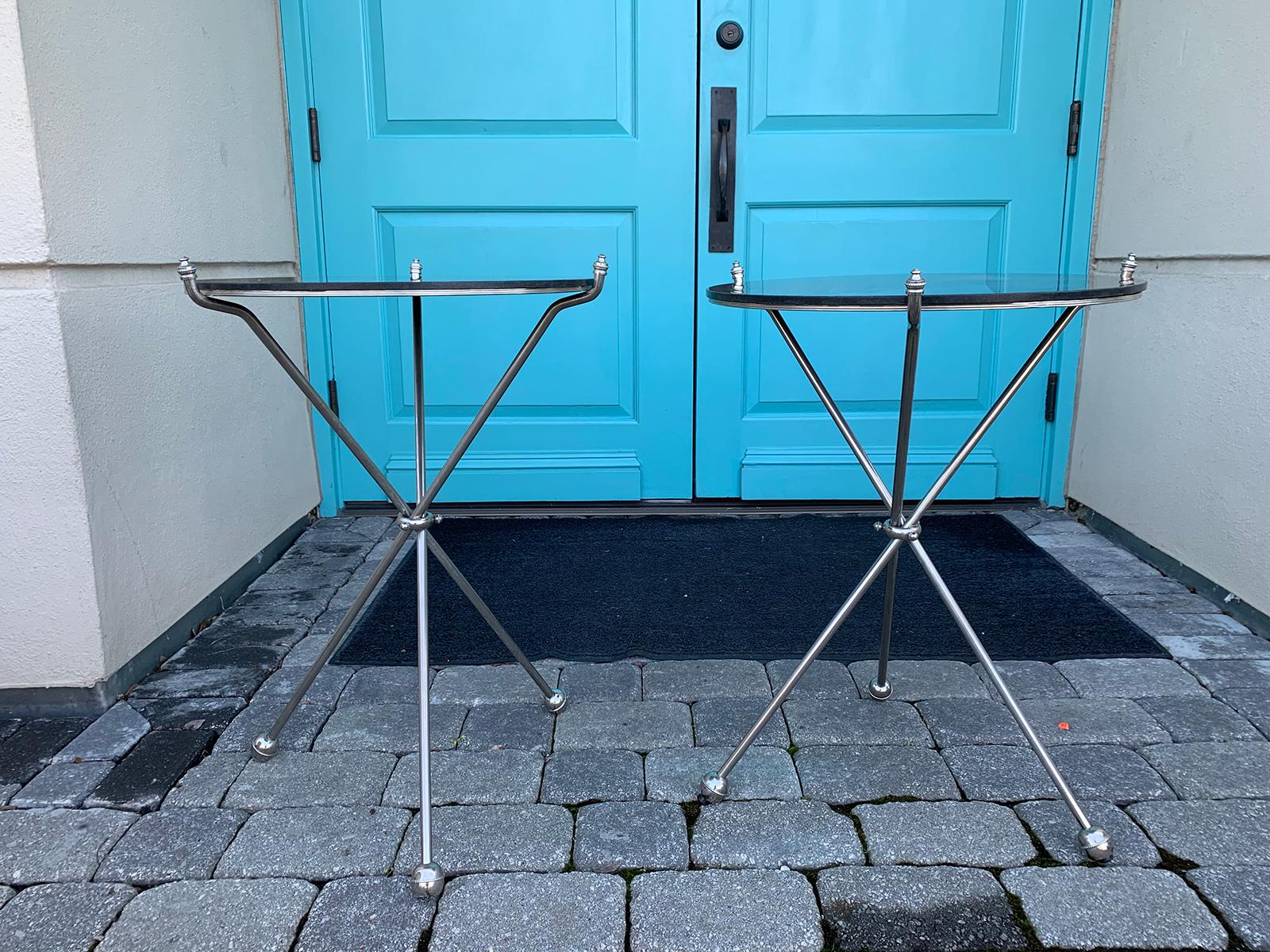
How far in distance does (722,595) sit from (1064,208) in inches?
67.6

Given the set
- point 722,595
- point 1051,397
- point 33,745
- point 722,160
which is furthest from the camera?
point 1051,397

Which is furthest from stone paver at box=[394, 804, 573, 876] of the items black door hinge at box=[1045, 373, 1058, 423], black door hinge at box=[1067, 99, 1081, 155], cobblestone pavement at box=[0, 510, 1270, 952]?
black door hinge at box=[1067, 99, 1081, 155]

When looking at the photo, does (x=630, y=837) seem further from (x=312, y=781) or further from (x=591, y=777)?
(x=312, y=781)

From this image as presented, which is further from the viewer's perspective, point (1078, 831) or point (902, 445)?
point (902, 445)

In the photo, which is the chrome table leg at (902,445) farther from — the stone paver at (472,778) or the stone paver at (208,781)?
the stone paver at (208,781)

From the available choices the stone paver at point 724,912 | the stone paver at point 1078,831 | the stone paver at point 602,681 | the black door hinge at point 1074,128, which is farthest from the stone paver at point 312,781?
the black door hinge at point 1074,128

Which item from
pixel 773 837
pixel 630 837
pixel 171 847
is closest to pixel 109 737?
pixel 171 847

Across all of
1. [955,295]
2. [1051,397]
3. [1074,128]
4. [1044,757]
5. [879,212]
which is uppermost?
[1074,128]

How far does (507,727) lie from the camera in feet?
6.15

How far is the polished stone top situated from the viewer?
1.32 m

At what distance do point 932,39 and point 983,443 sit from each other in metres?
1.31

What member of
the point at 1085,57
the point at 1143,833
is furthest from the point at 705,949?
the point at 1085,57

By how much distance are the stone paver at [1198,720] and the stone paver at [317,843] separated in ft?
4.77

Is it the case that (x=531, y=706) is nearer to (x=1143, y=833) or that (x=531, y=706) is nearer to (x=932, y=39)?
(x=1143, y=833)
